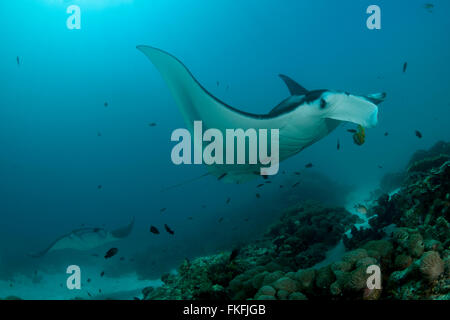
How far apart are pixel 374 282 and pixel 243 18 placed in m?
56.4

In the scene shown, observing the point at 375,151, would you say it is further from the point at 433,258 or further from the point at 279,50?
the point at 433,258

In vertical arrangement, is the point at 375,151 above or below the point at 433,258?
above

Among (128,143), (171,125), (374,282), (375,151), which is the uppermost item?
(171,125)

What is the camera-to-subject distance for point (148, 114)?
7469 cm

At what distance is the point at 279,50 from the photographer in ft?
205

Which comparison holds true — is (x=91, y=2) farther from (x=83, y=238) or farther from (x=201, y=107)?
(x=201, y=107)

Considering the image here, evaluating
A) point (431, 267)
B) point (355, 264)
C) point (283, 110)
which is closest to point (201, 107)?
point (283, 110)

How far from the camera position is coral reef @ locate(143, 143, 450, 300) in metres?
2.27

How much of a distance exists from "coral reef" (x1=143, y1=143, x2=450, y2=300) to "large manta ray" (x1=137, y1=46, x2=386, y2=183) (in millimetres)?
1499

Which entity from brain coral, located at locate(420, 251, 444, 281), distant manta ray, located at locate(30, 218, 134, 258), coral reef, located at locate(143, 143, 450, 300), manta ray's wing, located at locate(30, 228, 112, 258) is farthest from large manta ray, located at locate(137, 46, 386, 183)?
manta ray's wing, located at locate(30, 228, 112, 258)

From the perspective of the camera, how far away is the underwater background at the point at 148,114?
26.9 meters

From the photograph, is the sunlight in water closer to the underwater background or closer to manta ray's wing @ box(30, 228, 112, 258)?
the underwater background
